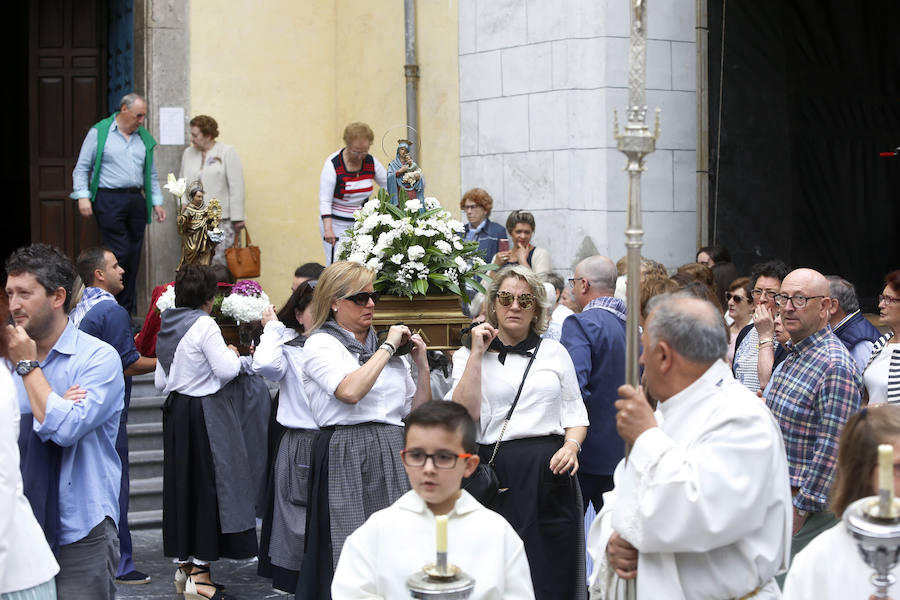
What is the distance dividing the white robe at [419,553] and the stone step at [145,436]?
21.3 ft

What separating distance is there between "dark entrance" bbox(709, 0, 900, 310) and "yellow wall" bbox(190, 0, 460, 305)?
293cm

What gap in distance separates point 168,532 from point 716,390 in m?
4.83

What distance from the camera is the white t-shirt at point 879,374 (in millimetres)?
5941

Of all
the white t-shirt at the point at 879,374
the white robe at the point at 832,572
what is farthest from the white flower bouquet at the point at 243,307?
the white robe at the point at 832,572

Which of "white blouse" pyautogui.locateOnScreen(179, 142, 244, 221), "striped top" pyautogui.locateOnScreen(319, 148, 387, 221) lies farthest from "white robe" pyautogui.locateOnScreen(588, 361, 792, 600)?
"white blouse" pyautogui.locateOnScreen(179, 142, 244, 221)

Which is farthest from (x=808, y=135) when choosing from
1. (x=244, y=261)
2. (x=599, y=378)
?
(x=599, y=378)

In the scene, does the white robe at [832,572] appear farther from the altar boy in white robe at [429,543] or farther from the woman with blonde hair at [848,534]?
the altar boy in white robe at [429,543]

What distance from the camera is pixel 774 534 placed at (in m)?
3.69

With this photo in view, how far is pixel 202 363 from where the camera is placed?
7.58m

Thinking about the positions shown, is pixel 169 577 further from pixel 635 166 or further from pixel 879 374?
pixel 635 166

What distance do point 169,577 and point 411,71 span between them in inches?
257

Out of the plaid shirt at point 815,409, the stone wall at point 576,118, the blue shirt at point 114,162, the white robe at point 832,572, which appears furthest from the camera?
the blue shirt at point 114,162

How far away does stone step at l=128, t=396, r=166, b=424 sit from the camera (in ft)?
33.7

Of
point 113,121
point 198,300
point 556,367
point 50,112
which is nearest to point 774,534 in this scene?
point 556,367
